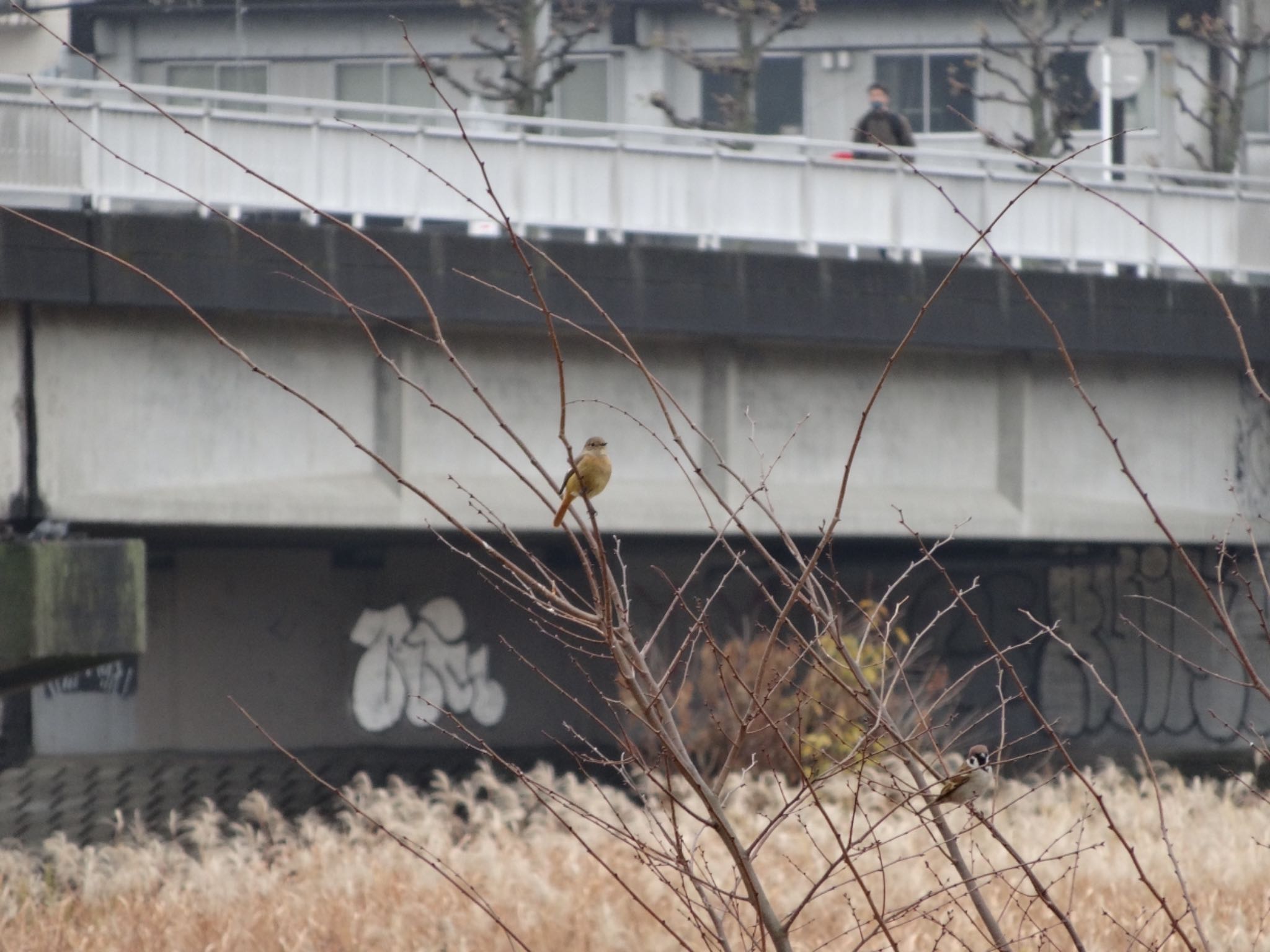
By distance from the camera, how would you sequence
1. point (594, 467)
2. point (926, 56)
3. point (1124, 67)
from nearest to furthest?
point (594, 467) → point (1124, 67) → point (926, 56)

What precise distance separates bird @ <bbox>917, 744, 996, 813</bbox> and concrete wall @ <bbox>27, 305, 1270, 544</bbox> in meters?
7.84

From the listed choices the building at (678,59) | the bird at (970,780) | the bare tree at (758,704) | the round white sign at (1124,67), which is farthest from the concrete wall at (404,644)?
the bird at (970,780)

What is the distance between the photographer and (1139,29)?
105 feet

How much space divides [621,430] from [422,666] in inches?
313

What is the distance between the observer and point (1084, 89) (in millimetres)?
32094

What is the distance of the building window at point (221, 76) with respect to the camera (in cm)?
3253

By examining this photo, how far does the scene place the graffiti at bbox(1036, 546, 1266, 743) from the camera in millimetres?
20828

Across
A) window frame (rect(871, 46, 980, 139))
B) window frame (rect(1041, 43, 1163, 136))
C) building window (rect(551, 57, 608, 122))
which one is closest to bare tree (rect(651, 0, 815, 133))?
window frame (rect(871, 46, 980, 139))

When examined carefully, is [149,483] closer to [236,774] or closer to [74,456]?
[74,456]

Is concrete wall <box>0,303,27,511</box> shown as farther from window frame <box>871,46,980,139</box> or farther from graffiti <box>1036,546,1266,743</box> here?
window frame <box>871,46,980,139</box>

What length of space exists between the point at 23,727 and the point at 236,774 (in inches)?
151

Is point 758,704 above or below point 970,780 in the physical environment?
above

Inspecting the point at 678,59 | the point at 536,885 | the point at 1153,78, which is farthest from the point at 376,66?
the point at 536,885

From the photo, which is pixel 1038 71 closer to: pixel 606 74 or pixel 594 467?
pixel 606 74
